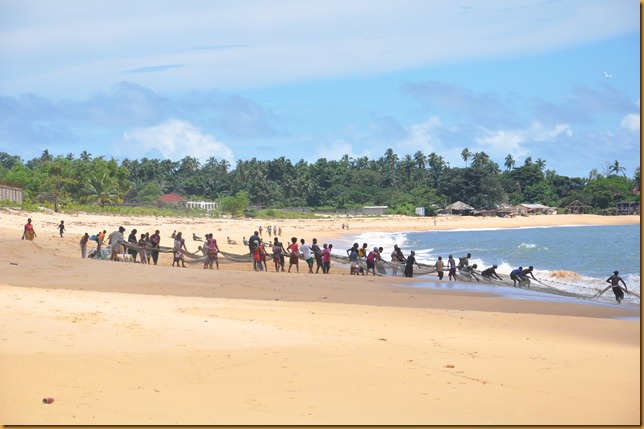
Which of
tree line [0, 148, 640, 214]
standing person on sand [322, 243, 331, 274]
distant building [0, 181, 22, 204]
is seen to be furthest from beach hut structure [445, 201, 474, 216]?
standing person on sand [322, 243, 331, 274]

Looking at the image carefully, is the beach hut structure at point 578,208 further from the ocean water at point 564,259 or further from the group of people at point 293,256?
the group of people at point 293,256

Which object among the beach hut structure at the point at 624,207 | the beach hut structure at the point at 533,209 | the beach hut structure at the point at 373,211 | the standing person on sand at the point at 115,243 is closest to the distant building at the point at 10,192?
the standing person on sand at the point at 115,243

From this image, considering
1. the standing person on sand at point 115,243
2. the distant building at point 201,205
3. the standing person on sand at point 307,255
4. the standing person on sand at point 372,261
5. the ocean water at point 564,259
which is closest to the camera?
the standing person on sand at point 115,243

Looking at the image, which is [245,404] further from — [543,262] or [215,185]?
[215,185]

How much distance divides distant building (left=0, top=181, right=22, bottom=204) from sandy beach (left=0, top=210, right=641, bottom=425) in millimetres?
44403

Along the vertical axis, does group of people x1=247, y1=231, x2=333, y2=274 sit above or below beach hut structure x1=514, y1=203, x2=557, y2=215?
below

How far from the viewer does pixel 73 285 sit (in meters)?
17.1

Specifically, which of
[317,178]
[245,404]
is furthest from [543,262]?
[317,178]

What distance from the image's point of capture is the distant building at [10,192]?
5857cm

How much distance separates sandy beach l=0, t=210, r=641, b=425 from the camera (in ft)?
21.9

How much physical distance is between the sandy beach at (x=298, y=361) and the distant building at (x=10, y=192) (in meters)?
44.4

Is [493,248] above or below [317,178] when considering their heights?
below

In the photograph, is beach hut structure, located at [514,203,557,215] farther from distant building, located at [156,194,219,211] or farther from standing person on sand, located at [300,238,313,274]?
standing person on sand, located at [300,238,313,274]

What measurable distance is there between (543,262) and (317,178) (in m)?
90.6
